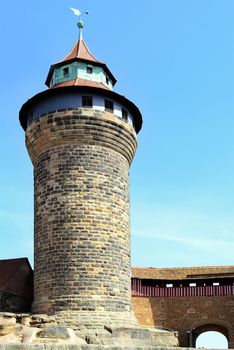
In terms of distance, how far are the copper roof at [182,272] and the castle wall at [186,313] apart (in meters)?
1.26

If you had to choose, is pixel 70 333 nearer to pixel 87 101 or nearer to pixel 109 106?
pixel 87 101

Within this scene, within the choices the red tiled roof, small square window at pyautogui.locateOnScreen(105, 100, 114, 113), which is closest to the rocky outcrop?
the red tiled roof

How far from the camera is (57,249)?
17.2 m

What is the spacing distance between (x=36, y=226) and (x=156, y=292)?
857 centimetres

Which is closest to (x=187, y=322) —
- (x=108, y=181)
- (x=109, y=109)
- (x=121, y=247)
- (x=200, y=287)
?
(x=200, y=287)

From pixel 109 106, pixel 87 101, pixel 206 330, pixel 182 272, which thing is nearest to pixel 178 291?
pixel 182 272

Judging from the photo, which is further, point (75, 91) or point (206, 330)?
point (206, 330)

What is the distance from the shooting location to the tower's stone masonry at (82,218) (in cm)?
1680

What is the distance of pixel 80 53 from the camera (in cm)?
2131

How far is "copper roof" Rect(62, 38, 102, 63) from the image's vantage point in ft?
68.2

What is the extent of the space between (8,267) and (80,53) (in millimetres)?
9211

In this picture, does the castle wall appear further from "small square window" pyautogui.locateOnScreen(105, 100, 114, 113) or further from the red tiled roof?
"small square window" pyautogui.locateOnScreen(105, 100, 114, 113)

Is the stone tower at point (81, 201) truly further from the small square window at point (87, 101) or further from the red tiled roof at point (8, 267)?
the red tiled roof at point (8, 267)

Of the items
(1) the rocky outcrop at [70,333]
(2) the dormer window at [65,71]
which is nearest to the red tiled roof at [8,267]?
Answer: (1) the rocky outcrop at [70,333]
